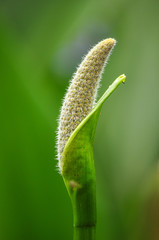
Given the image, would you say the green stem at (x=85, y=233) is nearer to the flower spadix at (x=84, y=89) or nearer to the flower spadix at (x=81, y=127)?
the flower spadix at (x=81, y=127)

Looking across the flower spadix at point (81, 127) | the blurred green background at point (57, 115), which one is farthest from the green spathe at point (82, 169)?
the blurred green background at point (57, 115)

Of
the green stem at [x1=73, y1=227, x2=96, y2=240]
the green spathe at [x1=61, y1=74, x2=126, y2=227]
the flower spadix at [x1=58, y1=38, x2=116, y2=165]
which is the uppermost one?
the flower spadix at [x1=58, y1=38, x2=116, y2=165]

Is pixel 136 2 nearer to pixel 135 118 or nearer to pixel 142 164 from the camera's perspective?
pixel 135 118

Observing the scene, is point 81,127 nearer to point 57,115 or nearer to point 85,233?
point 85,233

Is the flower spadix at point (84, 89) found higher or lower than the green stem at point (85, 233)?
higher

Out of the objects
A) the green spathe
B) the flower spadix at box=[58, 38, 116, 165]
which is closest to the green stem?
the green spathe

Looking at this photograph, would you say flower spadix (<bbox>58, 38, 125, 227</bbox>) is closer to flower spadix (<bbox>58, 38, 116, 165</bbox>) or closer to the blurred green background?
flower spadix (<bbox>58, 38, 116, 165</bbox>)

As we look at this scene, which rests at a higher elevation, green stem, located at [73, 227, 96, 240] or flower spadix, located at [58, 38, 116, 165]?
flower spadix, located at [58, 38, 116, 165]
